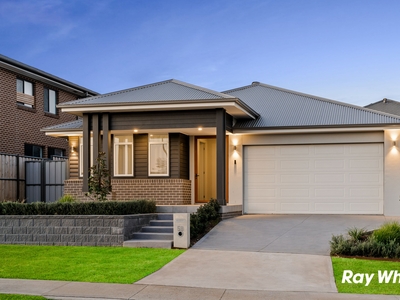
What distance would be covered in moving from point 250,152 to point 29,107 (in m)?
11.1

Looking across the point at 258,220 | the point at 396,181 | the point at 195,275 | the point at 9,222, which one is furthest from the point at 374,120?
the point at 9,222

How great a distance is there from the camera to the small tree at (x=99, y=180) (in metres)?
16.9

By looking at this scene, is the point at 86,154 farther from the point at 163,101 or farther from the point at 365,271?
the point at 365,271

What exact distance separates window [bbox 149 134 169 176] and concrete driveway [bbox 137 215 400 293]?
3.43 m

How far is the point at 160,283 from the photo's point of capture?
10148 millimetres

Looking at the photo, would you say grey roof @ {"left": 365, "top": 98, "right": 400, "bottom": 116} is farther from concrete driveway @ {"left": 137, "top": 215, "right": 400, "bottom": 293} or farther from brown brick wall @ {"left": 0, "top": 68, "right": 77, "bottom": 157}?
brown brick wall @ {"left": 0, "top": 68, "right": 77, "bottom": 157}

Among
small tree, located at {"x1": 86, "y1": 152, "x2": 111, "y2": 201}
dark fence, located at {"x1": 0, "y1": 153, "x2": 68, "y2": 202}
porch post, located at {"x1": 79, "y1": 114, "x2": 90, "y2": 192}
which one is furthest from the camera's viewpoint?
dark fence, located at {"x1": 0, "y1": 153, "x2": 68, "y2": 202}

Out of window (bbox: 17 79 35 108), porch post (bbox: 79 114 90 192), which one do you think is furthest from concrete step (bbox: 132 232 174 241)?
window (bbox: 17 79 35 108)

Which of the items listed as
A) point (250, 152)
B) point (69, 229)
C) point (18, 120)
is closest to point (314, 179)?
point (250, 152)

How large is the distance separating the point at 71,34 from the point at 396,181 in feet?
48.6

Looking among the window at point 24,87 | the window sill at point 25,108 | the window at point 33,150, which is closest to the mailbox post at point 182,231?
the window sill at point 25,108

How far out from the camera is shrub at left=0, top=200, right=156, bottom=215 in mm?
14922

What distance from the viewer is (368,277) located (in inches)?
401

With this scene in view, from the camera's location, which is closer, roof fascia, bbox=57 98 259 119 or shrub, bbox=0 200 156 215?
shrub, bbox=0 200 156 215
